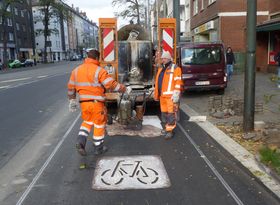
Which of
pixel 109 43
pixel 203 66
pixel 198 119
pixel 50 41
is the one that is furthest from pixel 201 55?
pixel 50 41

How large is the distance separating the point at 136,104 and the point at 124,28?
3.98 meters

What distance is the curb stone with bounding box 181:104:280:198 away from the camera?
15.4 feet

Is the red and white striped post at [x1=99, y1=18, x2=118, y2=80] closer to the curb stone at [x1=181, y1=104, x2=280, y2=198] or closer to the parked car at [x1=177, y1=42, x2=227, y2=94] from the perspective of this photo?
the curb stone at [x1=181, y1=104, x2=280, y2=198]

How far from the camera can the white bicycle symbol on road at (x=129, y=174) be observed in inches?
200

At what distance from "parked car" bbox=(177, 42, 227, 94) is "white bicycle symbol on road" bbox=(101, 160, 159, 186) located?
333 inches

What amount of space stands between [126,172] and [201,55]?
9344 millimetres

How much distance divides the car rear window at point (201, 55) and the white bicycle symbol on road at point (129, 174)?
8759mm

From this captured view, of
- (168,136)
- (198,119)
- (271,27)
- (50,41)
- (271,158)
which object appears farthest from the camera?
(50,41)

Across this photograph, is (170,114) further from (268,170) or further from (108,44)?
(108,44)

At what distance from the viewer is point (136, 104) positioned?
30.5ft

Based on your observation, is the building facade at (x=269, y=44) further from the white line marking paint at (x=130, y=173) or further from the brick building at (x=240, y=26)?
the white line marking paint at (x=130, y=173)

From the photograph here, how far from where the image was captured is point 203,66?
1380 centimetres

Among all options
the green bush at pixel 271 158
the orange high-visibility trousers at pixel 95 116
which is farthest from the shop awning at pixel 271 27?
the orange high-visibility trousers at pixel 95 116

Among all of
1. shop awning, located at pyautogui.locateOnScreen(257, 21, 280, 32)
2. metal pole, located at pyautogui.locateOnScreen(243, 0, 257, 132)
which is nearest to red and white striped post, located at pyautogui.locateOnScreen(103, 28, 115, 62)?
metal pole, located at pyautogui.locateOnScreen(243, 0, 257, 132)
